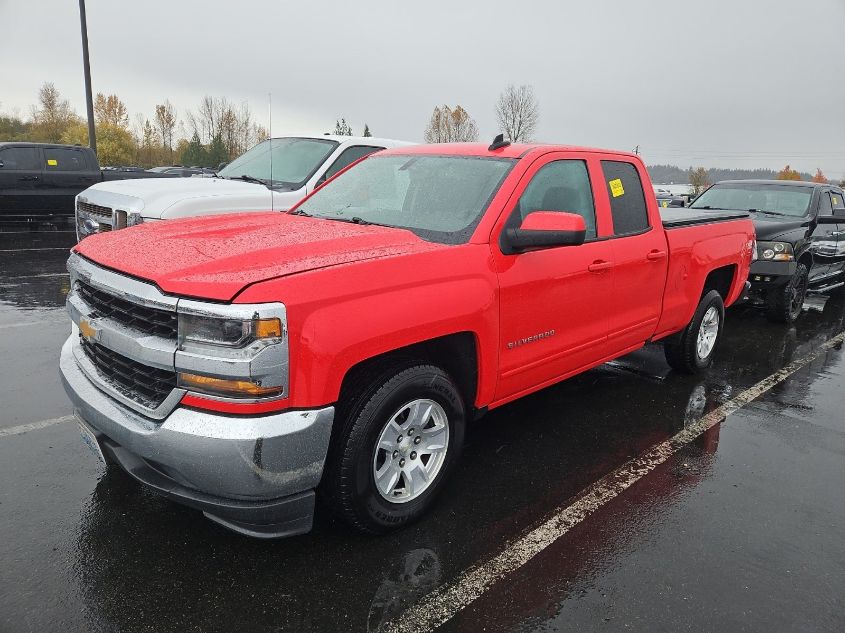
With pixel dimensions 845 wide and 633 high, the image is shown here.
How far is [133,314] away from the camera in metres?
2.67

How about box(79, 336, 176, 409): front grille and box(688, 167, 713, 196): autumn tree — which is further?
box(688, 167, 713, 196): autumn tree

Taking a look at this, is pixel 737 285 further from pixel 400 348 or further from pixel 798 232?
pixel 400 348

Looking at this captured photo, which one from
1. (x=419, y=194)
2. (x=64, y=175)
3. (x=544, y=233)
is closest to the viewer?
(x=544, y=233)

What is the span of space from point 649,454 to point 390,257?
240 cm

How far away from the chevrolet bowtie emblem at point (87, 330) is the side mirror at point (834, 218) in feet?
29.8

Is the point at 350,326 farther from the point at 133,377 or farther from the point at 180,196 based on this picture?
the point at 180,196

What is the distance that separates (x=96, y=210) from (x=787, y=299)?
8.41 metres

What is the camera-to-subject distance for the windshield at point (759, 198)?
911cm

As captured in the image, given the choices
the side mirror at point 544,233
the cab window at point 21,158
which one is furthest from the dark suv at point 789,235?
the cab window at point 21,158

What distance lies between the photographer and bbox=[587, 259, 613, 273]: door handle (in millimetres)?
3932

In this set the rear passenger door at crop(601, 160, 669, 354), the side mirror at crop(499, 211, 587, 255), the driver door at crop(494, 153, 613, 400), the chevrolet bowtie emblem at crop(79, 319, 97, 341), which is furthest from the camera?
the rear passenger door at crop(601, 160, 669, 354)

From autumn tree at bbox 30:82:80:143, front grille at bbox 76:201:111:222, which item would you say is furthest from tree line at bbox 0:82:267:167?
front grille at bbox 76:201:111:222

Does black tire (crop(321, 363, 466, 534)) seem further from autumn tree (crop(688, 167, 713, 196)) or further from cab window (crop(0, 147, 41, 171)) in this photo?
autumn tree (crop(688, 167, 713, 196))

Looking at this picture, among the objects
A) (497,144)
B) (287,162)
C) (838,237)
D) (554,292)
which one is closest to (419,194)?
(497,144)
